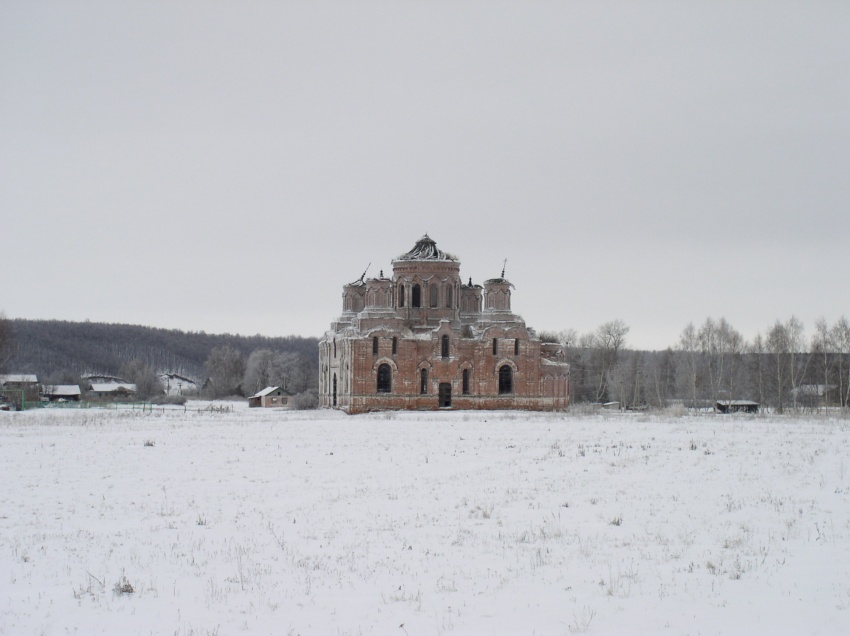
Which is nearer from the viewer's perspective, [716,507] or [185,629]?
[185,629]

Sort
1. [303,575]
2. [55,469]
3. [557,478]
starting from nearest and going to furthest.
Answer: [303,575] → [557,478] → [55,469]

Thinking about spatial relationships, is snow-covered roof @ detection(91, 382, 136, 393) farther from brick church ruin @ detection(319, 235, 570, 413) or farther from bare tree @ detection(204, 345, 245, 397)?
brick church ruin @ detection(319, 235, 570, 413)

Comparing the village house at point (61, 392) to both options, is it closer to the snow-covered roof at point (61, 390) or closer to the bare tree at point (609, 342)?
the snow-covered roof at point (61, 390)

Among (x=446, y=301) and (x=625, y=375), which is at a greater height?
(x=446, y=301)

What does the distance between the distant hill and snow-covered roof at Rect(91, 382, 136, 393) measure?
29.5 metres

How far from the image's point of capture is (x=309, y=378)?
4060 inches

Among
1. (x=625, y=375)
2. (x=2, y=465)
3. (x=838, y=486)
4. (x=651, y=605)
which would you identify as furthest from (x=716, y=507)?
(x=625, y=375)

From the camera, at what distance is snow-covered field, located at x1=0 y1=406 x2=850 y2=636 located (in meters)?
8.89

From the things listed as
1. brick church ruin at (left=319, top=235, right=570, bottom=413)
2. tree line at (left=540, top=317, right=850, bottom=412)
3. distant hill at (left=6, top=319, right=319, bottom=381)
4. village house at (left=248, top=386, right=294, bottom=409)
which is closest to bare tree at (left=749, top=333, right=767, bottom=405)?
tree line at (left=540, top=317, right=850, bottom=412)

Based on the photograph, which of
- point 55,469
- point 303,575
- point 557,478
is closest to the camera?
point 303,575

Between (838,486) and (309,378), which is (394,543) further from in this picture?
(309,378)

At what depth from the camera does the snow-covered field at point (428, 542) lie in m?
8.89

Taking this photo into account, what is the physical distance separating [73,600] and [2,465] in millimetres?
12241

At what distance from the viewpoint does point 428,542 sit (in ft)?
39.4
